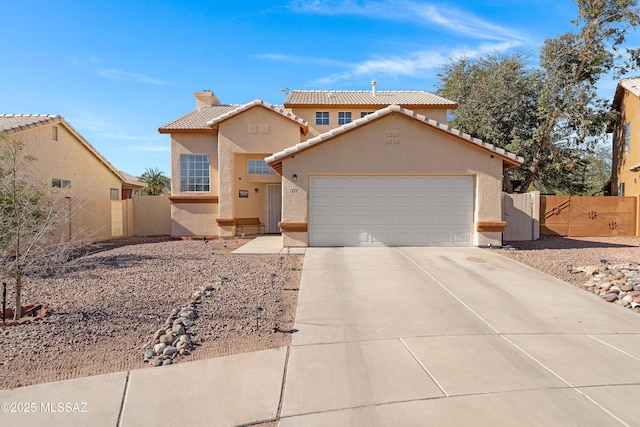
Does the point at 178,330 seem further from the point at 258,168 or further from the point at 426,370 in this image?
the point at 258,168

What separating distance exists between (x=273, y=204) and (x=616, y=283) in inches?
562

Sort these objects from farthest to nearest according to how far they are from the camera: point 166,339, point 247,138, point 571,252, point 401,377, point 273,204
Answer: point 273,204 < point 247,138 < point 571,252 < point 166,339 < point 401,377

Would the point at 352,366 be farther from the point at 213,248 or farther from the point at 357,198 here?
the point at 213,248

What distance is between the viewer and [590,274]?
32.2ft

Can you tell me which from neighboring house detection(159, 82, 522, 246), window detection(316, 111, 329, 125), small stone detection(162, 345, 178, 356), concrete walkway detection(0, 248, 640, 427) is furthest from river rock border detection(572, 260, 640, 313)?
window detection(316, 111, 329, 125)

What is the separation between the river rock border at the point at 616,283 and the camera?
25.7ft

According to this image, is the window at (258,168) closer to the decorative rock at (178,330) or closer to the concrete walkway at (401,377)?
the concrete walkway at (401,377)

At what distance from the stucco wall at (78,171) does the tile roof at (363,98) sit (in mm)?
9840

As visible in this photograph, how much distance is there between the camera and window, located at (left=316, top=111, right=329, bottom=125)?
2144cm

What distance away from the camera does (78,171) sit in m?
18.6

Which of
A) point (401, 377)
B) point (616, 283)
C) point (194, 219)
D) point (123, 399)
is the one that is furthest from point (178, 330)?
point (194, 219)

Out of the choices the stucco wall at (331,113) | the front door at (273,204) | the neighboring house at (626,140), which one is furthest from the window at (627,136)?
the front door at (273,204)

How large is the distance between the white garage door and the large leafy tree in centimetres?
1180

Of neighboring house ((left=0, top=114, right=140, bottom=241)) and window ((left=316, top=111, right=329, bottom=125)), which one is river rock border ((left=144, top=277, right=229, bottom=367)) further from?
window ((left=316, top=111, right=329, bottom=125))
